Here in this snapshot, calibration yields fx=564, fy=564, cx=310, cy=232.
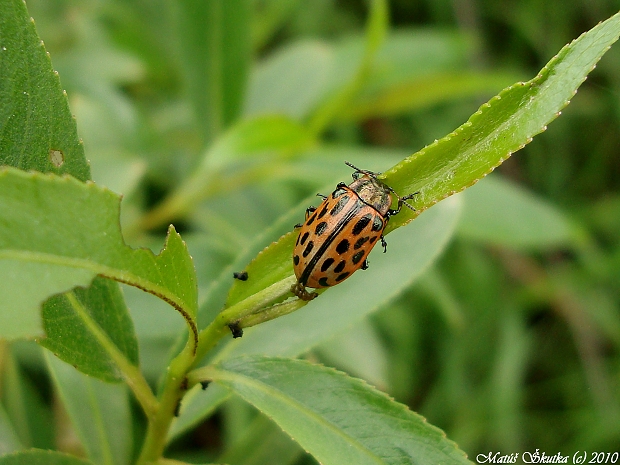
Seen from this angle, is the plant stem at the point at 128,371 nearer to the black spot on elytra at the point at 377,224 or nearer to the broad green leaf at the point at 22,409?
the black spot on elytra at the point at 377,224

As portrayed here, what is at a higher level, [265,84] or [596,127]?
[596,127]

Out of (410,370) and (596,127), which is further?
(596,127)

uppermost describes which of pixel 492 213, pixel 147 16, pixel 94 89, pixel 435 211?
pixel 147 16

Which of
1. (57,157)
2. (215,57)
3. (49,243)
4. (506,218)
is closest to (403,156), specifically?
(506,218)

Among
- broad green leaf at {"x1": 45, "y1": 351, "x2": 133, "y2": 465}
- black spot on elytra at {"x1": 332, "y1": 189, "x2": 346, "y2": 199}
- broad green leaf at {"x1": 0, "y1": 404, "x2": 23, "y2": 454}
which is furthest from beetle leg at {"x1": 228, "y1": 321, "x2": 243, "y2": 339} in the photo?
broad green leaf at {"x1": 0, "y1": 404, "x2": 23, "y2": 454}

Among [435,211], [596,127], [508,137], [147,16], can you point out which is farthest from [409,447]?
[596,127]

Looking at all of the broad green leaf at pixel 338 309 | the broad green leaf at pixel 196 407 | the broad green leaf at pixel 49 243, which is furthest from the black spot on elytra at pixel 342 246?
the broad green leaf at pixel 49 243

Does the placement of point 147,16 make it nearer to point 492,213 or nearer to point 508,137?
point 492,213

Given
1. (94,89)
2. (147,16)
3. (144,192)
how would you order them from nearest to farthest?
(94,89) → (144,192) → (147,16)
